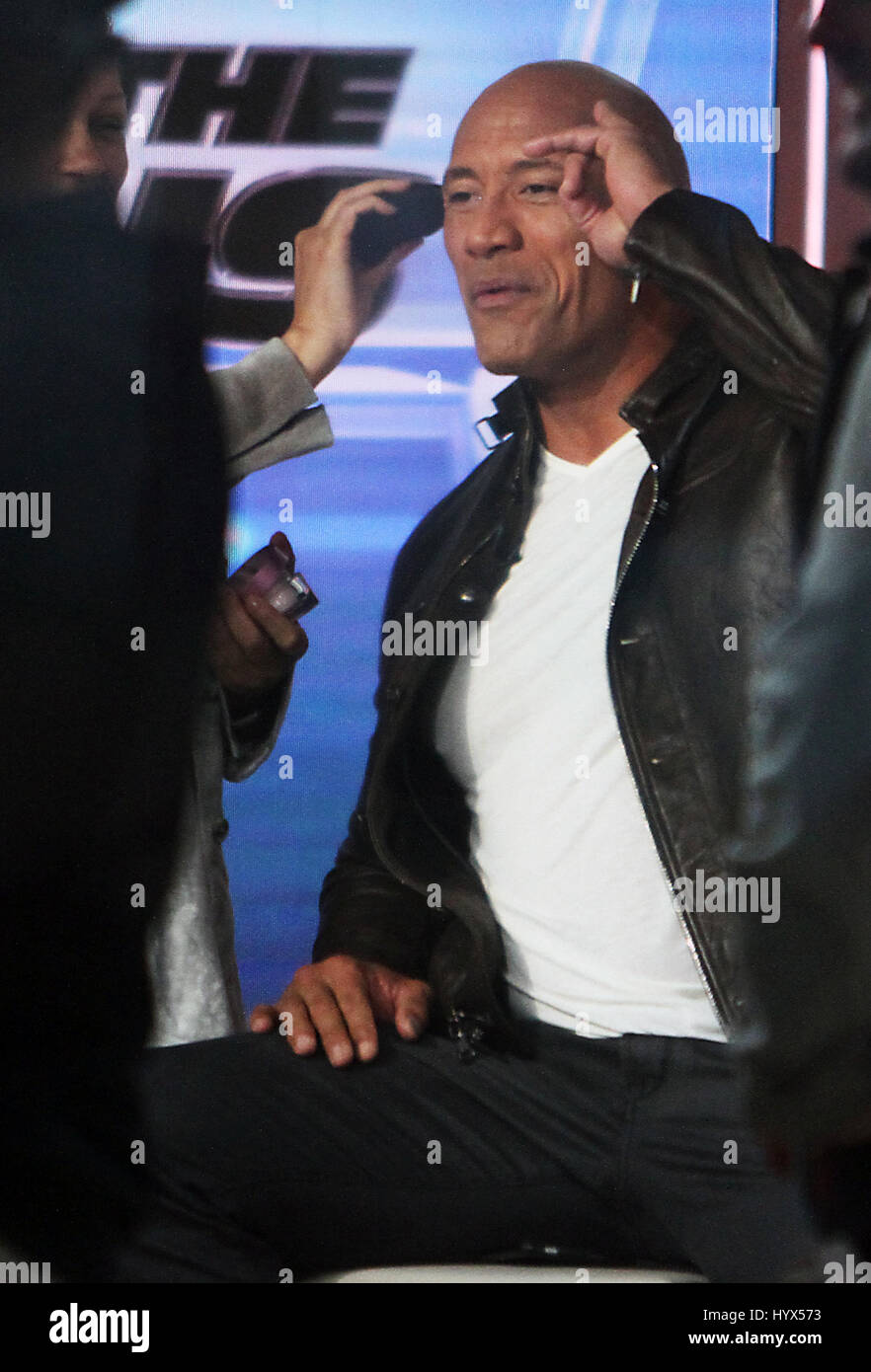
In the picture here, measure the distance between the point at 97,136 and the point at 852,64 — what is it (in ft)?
4.03

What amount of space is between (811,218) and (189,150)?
101cm

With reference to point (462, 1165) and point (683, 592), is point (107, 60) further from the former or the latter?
point (462, 1165)

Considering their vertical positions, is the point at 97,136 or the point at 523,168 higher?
the point at 97,136

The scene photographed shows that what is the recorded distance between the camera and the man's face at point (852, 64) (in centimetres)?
231

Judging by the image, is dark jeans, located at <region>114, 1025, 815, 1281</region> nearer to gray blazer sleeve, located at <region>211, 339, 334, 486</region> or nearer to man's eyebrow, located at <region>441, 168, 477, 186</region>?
gray blazer sleeve, located at <region>211, 339, 334, 486</region>

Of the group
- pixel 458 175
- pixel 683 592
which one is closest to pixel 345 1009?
pixel 683 592

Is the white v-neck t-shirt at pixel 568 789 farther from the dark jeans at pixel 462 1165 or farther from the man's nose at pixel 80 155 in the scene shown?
the man's nose at pixel 80 155

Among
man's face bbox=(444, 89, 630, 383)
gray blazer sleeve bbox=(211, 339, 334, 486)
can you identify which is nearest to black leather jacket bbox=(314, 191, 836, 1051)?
man's face bbox=(444, 89, 630, 383)

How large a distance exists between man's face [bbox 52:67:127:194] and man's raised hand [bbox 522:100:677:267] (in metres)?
0.69

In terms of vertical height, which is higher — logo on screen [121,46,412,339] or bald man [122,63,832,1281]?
logo on screen [121,46,412,339]

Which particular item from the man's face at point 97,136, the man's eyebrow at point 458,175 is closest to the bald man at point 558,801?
the man's eyebrow at point 458,175

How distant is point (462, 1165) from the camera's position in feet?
7.04

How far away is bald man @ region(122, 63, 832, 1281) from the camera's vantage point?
2.08 metres

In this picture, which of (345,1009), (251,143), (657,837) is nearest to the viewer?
(657,837)
